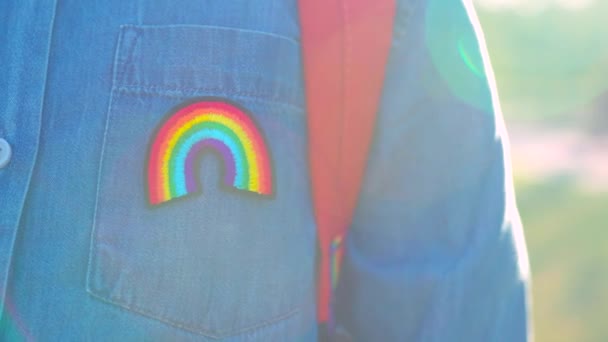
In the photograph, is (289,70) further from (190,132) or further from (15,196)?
(15,196)

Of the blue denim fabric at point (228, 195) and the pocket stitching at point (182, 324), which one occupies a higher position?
the blue denim fabric at point (228, 195)

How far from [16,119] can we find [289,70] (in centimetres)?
32

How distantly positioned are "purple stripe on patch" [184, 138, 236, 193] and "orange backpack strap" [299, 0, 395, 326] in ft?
0.36

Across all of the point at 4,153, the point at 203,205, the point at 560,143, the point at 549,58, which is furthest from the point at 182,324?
the point at 549,58

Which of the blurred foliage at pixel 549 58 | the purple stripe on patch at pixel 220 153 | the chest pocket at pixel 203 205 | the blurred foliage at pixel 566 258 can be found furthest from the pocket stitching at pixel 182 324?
the blurred foliage at pixel 549 58

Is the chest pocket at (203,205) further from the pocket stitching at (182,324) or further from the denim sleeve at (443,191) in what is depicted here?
the denim sleeve at (443,191)

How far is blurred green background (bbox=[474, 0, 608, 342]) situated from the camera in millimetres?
3416

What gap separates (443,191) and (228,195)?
28cm

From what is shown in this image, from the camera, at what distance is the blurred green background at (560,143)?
342cm

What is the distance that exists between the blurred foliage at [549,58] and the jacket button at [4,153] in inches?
228

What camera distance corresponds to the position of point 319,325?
1.10 m

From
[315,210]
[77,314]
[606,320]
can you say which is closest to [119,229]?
[77,314]

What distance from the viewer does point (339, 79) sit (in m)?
0.97

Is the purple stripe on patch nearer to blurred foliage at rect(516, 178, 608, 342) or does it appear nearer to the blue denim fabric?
the blue denim fabric
